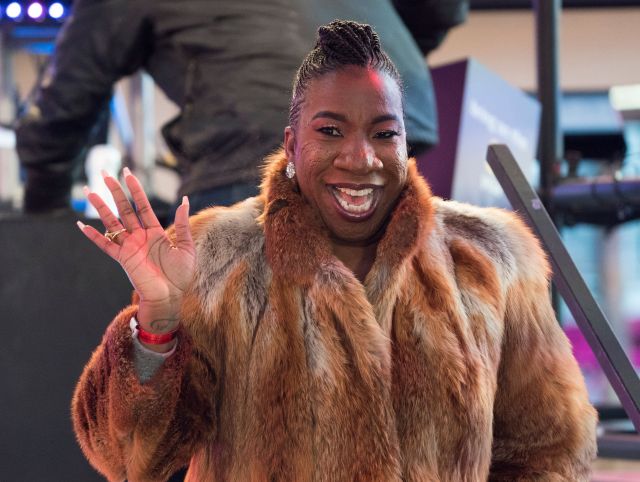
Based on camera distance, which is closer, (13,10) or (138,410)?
(138,410)

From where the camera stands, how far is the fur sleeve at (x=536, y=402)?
6.01 feet

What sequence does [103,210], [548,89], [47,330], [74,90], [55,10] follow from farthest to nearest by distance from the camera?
[55,10] → [548,89] → [74,90] → [47,330] → [103,210]

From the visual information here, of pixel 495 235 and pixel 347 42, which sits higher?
pixel 347 42

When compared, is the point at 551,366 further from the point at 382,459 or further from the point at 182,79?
the point at 182,79

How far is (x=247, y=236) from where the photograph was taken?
6.00 feet

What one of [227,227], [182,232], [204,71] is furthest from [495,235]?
[204,71]

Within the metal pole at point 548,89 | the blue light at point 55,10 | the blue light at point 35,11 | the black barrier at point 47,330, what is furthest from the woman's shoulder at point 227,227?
the blue light at point 35,11

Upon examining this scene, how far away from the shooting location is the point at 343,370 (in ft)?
5.58

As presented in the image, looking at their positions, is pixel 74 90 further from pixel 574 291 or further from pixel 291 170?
pixel 574 291

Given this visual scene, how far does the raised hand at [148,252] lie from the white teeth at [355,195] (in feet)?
1.00

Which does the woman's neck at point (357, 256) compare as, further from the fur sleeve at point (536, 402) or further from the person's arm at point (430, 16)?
the person's arm at point (430, 16)

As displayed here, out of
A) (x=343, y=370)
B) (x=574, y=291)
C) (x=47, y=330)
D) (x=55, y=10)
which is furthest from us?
(x=55, y=10)

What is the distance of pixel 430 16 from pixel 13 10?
9.84 feet

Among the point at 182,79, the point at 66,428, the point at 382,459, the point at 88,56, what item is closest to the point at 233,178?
the point at 182,79
